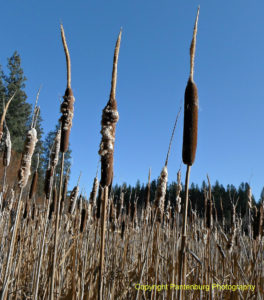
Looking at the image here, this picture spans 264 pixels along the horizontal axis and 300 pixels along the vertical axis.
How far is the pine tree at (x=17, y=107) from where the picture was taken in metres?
28.8

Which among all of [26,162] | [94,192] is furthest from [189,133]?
[94,192]

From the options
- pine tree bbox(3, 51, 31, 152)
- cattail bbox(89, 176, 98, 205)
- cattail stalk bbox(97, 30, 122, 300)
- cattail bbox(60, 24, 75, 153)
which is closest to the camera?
cattail stalk bbox(97, 30, 122, 300)

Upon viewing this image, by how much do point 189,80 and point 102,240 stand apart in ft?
1.77

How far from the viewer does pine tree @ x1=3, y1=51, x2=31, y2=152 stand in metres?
28.8

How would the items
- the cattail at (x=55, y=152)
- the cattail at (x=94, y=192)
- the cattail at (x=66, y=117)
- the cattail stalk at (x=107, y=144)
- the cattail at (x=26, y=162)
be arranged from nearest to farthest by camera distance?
the cattail stalk at (x=107, y=144), the cattail at (x=66, y=117), the cattail at (x=26, y=162), the cattail at (x=55, y=152), the cattail at (x=94, y=192)

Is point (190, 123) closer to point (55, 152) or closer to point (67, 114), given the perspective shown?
point (67, 114)

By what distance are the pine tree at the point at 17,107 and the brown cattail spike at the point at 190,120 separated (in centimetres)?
2961

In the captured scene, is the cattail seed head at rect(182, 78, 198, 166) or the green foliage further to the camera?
the green foliage

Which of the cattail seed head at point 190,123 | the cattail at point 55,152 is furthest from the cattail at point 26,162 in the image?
the cattail seed head at point 190,123

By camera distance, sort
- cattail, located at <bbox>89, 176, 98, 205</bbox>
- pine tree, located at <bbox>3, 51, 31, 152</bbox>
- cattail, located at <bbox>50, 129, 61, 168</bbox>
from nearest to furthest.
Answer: cattail, located at <bbox>50, 129, 61, 168</bbox>, cattail, located at <bbox>89, 176, 98, 205</bbox>, pine tree, located at <bbox>3, 51, 31, 152</bbox>

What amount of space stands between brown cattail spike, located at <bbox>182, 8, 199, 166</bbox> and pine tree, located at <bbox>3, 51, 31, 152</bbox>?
2961 centimetres

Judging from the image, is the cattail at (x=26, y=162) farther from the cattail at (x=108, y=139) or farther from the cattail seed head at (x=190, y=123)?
the cattail seed head at (x=190, y=123)

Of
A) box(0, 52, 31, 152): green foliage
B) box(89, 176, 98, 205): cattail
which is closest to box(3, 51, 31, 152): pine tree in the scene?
box(0, 52, 31, 152): green foliage

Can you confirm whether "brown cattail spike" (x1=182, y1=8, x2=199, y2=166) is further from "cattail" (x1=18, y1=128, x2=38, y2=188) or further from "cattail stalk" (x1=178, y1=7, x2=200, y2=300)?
"cattail" (x1=18, y1=128, x2=38, y2=188)
